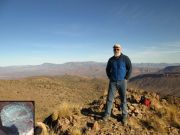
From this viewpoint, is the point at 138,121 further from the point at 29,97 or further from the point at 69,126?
the point at 29,97

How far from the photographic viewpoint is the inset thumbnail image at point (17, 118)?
5261mm

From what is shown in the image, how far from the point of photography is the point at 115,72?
812cm

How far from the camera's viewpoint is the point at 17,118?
5469 millimetres

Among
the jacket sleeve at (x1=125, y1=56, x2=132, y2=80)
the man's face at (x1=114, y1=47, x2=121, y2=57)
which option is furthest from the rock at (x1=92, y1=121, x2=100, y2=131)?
the man's face at (x1=114, y1=47, x2=121, y2=57)

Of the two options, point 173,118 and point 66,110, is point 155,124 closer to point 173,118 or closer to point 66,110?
point 173,118

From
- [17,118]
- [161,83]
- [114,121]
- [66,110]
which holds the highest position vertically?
[17,118]

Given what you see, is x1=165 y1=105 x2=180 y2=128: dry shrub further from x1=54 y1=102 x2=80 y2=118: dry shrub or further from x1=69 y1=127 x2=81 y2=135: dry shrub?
x1=69 y1=127 x2=81 y2=135: dry shrub

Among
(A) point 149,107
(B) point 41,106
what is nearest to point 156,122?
(A) point 149,107

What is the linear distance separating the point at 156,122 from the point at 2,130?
4.93 m

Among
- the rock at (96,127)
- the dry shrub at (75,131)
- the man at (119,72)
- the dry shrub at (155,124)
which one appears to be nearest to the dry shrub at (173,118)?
the dry shrub at (155,124)

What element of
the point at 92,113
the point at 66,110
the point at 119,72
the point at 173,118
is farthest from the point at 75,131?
the point at 173,118

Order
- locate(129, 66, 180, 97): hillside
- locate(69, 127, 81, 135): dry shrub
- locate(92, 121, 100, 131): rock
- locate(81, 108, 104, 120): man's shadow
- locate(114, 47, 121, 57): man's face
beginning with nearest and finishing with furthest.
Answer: locate(69, 127, 81, 135): dry shrub
locate(92, 121, 100, 131): rock
locate(114, 47, 121, 57): man's face
locate(81, 108, 104, 120): man's shadow
locate(129, 66, 180, 97): hillside

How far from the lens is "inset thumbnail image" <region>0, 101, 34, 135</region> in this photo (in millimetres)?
5261

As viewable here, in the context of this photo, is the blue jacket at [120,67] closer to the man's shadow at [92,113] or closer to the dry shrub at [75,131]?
the man's shadow at [92,113]
